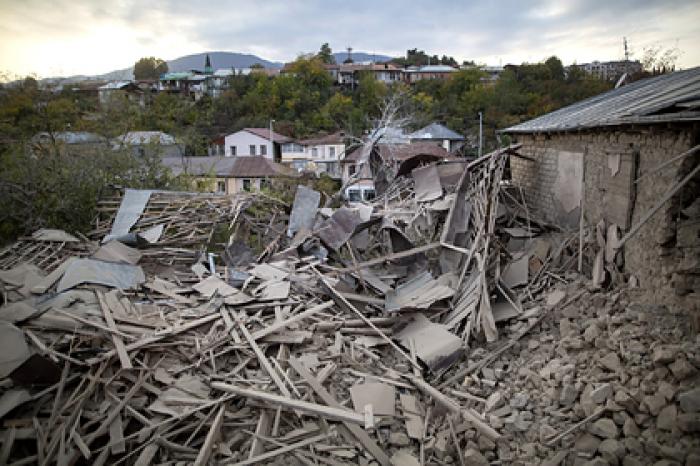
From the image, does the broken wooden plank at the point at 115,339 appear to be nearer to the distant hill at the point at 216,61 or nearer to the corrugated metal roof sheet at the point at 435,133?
the corrugated metal roof sheet at the point at 435,133

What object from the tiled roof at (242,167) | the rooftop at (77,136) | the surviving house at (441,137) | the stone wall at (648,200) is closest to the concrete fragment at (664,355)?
the stone wall at (648,200)

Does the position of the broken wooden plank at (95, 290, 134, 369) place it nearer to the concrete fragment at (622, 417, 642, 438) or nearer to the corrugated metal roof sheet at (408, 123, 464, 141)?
the concrete fragment at (622, 417, 642, 438)

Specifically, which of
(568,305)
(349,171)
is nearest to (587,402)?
(568,305)

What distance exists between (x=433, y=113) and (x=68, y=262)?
129 ft

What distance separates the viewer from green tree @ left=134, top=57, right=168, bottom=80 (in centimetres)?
7225

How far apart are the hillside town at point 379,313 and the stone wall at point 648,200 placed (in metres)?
0.04

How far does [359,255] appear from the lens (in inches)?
387

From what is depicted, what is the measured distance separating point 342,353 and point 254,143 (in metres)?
34.4

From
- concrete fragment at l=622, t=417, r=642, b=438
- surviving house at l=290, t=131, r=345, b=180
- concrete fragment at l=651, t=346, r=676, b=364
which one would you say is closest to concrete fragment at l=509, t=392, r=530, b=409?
concrete fragment at l=622, t=417, r=642, b=438

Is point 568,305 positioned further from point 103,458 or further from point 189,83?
point 189,83

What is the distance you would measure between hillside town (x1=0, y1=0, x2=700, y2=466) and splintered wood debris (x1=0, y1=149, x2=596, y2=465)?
0.11 feet

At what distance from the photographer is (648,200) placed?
6.27 m

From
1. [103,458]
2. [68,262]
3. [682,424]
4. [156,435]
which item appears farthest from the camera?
[68,262]

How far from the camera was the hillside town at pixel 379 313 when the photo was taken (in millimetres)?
4879
